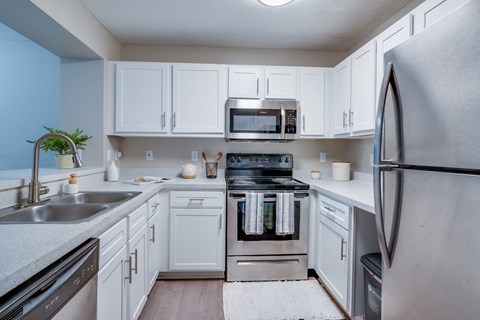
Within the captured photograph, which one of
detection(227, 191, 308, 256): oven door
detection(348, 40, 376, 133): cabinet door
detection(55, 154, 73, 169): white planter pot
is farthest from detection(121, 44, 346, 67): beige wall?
detection(227, 191, 308, 256): oven door

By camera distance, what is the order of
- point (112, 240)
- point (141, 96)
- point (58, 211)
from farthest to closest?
point (141, 96) < point (58, 211) < point (112, 240)

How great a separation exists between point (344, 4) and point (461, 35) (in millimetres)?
1550

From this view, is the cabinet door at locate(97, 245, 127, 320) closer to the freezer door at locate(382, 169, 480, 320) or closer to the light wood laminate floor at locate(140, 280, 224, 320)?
the light wood laminate floor at locate(140, 280, 224, 320)

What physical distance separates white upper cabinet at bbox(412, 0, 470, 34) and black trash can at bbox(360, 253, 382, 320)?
1.30m

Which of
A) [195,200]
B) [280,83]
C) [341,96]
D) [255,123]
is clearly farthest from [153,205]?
[341,96]

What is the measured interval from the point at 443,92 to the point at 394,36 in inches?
43.1

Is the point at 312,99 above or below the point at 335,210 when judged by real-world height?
above

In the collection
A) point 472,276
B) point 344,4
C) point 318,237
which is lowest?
point 318,237

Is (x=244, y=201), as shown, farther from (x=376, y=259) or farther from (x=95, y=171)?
(x=95, y=171)

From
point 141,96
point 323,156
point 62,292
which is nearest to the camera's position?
point 62,292

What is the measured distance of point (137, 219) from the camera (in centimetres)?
171

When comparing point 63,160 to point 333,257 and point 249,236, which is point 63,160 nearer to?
point 249,236

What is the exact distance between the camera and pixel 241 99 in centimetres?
257

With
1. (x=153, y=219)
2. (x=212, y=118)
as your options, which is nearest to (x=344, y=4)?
(x=212, y=118)
